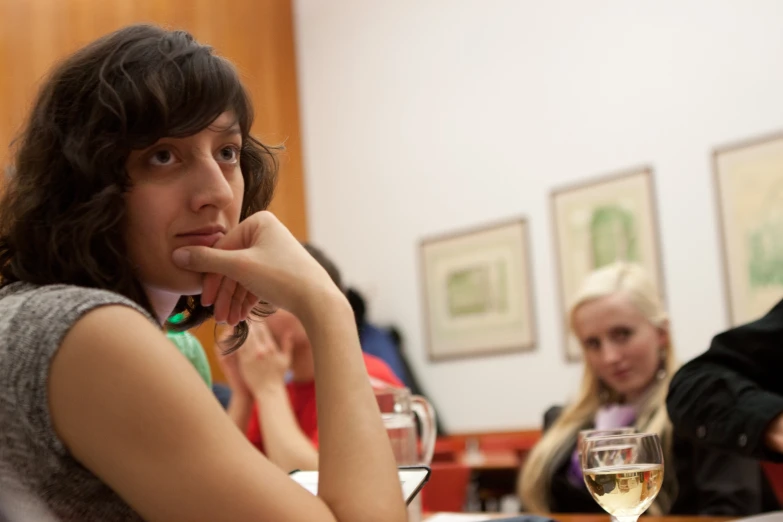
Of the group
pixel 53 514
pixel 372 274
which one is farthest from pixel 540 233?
pixel 53 514

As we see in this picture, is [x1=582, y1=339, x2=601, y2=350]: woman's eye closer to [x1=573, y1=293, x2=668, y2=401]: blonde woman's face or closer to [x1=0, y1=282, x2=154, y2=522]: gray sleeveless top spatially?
[x1=573, y1=293, x2=668, y2=401]: blonde woman's face

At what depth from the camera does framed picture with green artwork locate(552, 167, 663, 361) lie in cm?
476

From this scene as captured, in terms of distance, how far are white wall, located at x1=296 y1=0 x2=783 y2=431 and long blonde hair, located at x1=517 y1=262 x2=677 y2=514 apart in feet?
5.64

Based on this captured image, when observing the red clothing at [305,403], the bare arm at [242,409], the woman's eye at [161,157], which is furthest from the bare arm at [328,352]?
the bare arm at [242,409]

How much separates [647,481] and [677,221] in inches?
147

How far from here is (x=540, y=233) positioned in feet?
17.2

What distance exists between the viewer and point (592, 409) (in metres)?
2.93

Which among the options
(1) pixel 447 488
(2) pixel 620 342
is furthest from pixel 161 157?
(2) pixel 620 342

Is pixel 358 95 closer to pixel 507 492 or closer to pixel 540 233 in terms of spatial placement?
pixel 540 233

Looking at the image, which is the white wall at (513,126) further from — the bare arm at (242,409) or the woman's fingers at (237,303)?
the woman's fingers at (237,303)

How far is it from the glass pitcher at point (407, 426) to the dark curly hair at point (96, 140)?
626 millimetres

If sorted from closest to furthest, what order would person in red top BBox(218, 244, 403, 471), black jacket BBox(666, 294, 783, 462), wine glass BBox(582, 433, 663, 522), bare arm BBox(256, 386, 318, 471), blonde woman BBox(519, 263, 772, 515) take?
wine glass BBox(582, 433, 663, 522) < black jacket BBox(666, 294, 783, 462) < bare arm BBox(256, 386, 318, 471) < person in red top BBox(218, 244, 403, 471) < blonde woman BBox(519, 263, 772, 515)

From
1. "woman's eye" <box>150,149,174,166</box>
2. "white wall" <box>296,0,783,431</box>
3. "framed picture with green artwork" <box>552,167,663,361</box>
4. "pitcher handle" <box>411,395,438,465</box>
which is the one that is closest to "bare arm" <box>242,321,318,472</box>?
"pitcher handle" <box>411,395,438,465</box>

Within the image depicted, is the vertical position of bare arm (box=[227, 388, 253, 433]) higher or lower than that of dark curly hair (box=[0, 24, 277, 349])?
lower
